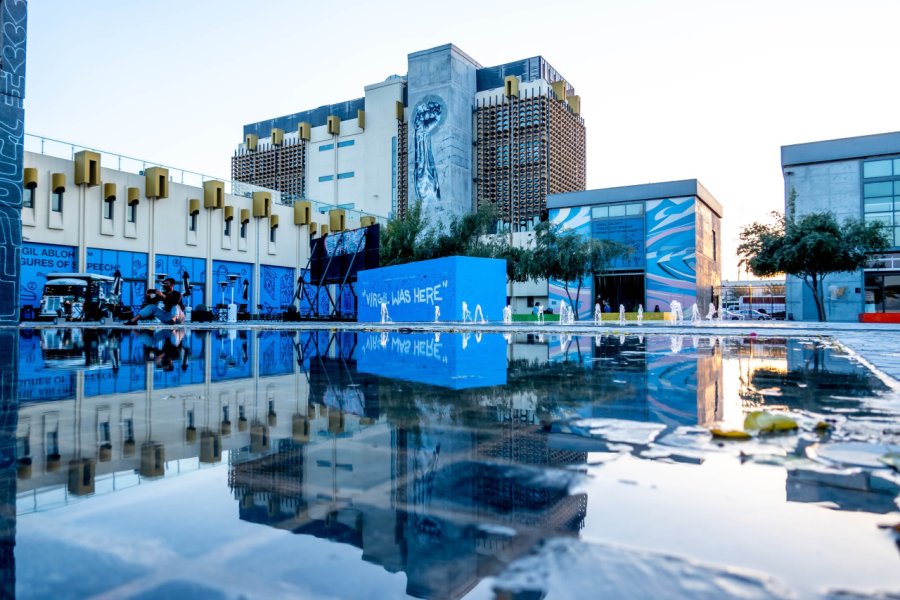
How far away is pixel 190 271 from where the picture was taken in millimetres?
42906

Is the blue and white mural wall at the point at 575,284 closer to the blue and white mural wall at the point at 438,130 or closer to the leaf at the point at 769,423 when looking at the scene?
the blue and white mural wall at the point at 438,130

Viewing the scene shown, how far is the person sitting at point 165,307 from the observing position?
29380mm

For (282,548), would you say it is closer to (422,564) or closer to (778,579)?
(422,564)

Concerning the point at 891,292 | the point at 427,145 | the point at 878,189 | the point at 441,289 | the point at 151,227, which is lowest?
the point at 441,289

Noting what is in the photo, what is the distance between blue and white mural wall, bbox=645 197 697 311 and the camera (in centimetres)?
5362

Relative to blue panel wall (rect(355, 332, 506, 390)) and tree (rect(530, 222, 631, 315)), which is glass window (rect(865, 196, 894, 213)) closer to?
tree (rect(530, 222, 631, 315))

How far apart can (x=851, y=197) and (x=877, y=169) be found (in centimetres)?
243

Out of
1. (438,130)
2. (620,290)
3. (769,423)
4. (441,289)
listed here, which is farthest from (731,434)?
(438,130)

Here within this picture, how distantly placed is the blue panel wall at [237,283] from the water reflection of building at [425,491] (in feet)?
142

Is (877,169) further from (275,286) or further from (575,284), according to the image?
(275,286)

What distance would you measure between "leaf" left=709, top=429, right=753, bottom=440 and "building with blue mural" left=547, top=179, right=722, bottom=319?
49.2 meters

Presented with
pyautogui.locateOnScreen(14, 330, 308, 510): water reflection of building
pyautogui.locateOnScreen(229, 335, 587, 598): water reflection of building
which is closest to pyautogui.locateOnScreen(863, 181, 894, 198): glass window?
pyautogui.locateOnScreen(14, 330, 308, 510): water reflection of building

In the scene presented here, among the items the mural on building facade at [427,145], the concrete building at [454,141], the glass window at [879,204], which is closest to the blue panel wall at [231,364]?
the glass window at [879,204]

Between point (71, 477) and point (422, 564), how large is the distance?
70.3 inches
